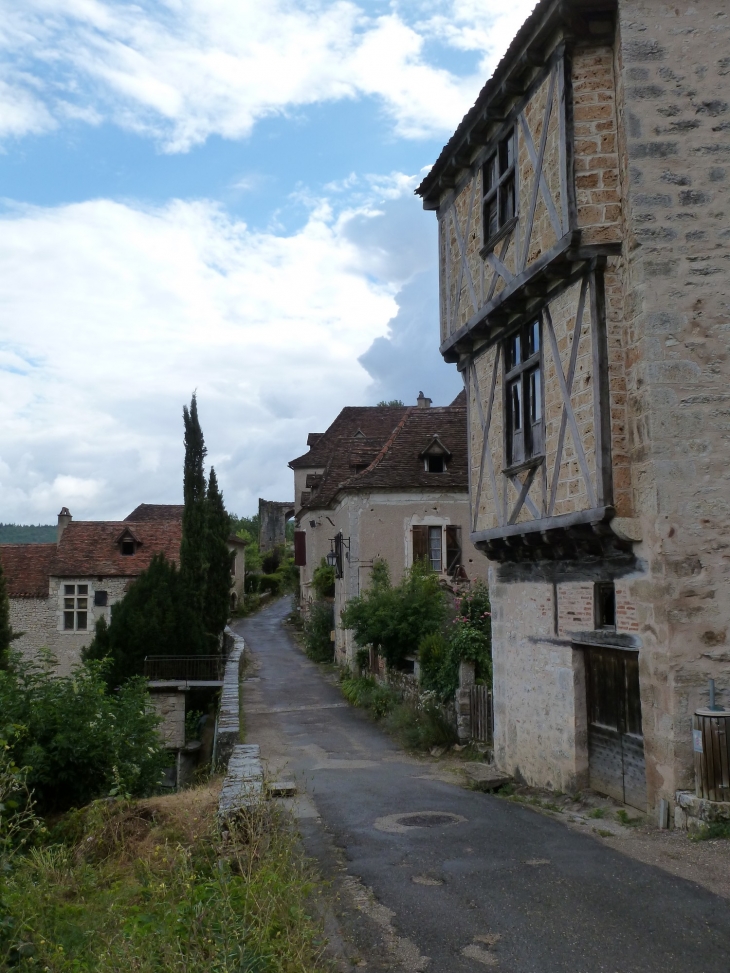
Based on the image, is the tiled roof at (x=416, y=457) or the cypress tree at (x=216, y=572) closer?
the tiled roof at (x=416, y=457)

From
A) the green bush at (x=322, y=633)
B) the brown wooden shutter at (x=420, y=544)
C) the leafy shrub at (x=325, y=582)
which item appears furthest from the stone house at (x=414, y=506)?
the leafy shrub at (x=325, y=582)

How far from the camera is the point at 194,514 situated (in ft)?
96.8

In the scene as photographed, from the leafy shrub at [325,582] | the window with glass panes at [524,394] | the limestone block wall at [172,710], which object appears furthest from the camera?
the leafy shrub at [325,582]

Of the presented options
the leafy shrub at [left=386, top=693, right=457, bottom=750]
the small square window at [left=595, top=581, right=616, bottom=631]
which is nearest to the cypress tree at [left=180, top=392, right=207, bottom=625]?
the leafy shrub at [left=386, top=693, right=457, bottom=750]

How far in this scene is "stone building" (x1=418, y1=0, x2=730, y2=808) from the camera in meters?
7.54

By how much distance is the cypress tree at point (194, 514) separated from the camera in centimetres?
2853

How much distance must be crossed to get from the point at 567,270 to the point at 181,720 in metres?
17.0

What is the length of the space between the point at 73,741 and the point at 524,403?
23.1 ft

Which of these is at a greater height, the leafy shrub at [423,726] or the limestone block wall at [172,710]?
the leafy shrub at [423,726]

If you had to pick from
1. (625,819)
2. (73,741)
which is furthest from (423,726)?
(625,819)

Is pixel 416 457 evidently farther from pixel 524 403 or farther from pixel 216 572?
pixel 524 403

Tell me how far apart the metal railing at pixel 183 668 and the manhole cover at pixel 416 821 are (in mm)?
14760

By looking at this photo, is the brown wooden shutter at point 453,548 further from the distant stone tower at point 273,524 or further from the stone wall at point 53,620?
the distant stone tower at point 273,524

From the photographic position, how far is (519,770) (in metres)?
10.5
